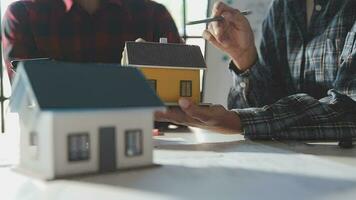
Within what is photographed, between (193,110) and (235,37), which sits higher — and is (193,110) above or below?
below

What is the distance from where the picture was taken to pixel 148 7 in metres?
1.50

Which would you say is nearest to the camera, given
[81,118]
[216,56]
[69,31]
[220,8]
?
[81,118]

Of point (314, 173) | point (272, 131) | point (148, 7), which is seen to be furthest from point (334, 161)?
point (148, 7)

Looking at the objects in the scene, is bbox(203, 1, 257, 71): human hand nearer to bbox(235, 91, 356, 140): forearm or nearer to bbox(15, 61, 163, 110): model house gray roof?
bbox(235, 91, 356, 140): forearm

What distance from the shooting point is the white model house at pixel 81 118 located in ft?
1.80

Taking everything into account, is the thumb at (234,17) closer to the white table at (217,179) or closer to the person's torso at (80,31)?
the white table at (217,179)

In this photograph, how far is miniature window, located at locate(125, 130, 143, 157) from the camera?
0.59 metres

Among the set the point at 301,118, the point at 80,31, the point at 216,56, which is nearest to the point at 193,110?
the point at 301,118

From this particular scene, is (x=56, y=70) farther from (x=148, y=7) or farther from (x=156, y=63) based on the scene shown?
(x=148, y=7)

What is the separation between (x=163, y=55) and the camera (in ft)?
2.81

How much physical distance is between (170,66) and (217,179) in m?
0.35

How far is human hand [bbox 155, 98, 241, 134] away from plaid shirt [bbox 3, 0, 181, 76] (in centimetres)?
53

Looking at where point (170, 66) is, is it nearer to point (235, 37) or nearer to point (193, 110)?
point (193, 110)

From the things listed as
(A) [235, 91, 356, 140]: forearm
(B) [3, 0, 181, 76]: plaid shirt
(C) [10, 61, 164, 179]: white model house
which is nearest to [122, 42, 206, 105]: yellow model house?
(A) [235, 91, 356, 140]: forearm
